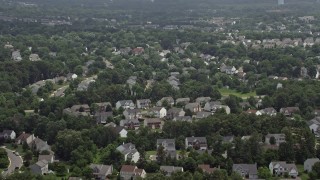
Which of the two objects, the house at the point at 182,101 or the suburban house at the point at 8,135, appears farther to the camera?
the house at the point at 182,101

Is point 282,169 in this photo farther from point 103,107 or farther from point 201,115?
point 103,107

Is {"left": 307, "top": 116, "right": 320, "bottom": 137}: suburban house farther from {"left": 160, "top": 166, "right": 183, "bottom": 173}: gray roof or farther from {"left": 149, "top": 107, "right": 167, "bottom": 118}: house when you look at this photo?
{"left": 160, "top": 166, "right": 183, "bottom": 173}: gray roof

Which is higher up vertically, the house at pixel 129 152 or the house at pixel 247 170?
the house at pixel 129 152

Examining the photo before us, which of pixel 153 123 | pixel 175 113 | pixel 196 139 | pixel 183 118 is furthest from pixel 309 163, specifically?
pixel 175 113

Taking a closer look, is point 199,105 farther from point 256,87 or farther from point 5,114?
point 5,114

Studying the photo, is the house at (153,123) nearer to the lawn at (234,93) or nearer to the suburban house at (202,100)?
the suburban house at (202,100)

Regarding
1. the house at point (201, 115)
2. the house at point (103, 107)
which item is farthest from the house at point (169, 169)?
the house at point (103, 107)
